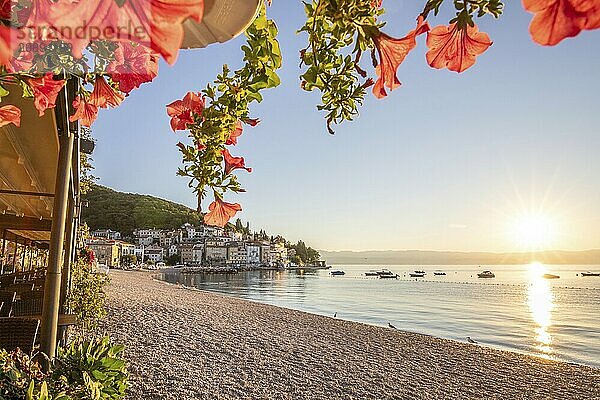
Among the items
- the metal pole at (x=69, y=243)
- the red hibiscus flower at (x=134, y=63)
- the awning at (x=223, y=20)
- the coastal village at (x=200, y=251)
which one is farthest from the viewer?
the coastal village at (x=200, y=251)

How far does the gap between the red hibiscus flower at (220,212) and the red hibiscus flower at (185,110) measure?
17cm

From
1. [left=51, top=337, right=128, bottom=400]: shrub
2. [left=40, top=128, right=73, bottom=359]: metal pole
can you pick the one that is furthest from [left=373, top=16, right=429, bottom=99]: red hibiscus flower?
[left=40, top=128, right=73, bottom=359]: metal pole

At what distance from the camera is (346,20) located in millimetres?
521

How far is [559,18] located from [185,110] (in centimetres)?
73

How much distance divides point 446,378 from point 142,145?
820cm

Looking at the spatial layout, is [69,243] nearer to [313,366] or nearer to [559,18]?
[559,18]

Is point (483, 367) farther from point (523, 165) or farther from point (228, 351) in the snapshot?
point (523, 165)

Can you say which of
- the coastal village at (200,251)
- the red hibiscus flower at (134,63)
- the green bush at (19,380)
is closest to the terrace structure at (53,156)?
the red hibiscus flower at (134,63)

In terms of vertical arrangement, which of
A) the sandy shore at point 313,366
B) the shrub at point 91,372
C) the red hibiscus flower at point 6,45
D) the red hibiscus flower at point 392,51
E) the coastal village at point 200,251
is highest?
the coastal village at point 200,251

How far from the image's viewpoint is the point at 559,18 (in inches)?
11.5

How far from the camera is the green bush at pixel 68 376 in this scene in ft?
8.50

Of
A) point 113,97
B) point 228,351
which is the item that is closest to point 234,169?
point 113,97

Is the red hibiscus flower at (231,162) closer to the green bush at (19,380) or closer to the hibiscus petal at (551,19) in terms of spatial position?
the hibiscus petal at (551,19)

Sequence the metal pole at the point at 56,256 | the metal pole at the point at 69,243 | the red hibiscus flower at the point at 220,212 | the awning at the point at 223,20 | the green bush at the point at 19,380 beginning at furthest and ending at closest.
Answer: the metal pole at the point at 69,243 → the metal pole at the point at 56,256 → the green bush at the point at 19,380 → the red hibiscus flower at the point at 220,212 → the awning at the point at 223,20
